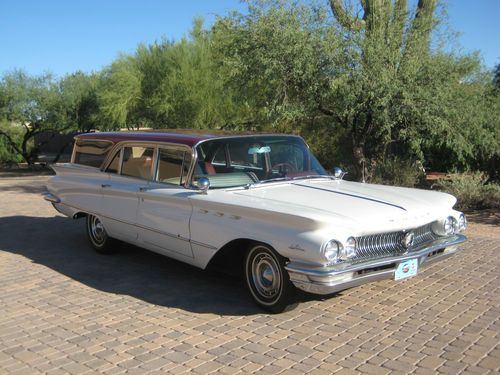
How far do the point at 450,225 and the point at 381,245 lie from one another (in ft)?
3.48

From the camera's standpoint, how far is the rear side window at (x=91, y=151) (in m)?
7.33

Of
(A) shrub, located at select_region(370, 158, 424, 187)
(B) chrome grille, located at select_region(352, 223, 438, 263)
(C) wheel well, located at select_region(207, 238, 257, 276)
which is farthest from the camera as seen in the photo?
(A) shrub, located at select_region(370, 158, 424, 187)

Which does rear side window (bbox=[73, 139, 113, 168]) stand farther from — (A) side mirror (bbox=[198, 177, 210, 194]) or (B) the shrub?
(B) the shrub

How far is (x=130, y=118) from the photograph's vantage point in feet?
66.1

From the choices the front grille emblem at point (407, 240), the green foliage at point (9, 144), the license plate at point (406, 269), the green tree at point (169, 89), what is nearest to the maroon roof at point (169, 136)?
the front grille emblem at point (407, 240)

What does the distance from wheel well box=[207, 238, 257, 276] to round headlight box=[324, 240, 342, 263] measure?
1.05 metres

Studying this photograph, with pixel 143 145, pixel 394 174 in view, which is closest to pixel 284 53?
pixel 394 174

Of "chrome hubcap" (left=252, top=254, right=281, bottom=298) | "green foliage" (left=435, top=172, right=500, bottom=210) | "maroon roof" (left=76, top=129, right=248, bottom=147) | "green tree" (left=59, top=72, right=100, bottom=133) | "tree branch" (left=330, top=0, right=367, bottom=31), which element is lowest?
"chrome hubcap" (left=252, top=254, right=281, bottom=298)

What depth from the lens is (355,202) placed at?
16.6ft

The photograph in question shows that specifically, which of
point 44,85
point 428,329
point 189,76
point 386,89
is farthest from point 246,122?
point 428,329

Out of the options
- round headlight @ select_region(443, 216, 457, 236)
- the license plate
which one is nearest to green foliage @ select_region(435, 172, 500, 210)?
round headlight @ select_region(443, 216, 457, 236)

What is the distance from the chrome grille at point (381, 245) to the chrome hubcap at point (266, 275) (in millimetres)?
747

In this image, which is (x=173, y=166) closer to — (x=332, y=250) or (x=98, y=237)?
(x=98, y=237)

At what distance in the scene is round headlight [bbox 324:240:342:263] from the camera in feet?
14.3
